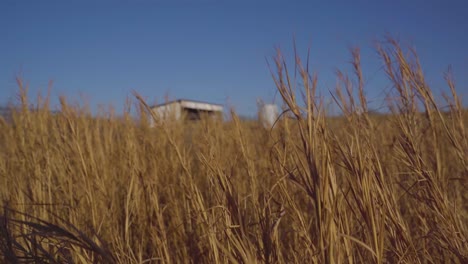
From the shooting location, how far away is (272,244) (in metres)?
0.88

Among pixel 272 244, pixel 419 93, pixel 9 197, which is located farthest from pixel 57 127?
pixel 419 93

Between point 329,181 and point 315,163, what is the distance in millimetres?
69

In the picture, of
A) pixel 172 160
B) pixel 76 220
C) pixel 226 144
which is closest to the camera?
pixel 76 220

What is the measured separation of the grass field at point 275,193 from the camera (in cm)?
78

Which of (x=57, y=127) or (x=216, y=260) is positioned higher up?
(x=57, y=127)

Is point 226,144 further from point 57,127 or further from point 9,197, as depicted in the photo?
point 9,197

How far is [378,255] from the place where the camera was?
0.72m

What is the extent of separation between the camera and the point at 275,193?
5.50 ft

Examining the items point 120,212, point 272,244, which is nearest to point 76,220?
point 120,212

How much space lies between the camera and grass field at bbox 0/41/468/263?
78cm

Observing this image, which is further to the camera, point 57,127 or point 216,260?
point 57,127

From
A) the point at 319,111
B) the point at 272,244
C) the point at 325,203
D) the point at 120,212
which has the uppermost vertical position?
the point at 319,111

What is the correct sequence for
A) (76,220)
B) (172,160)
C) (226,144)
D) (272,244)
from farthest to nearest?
(226,144), (172,160), (76,220), (272,244)

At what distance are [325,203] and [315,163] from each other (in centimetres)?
9
